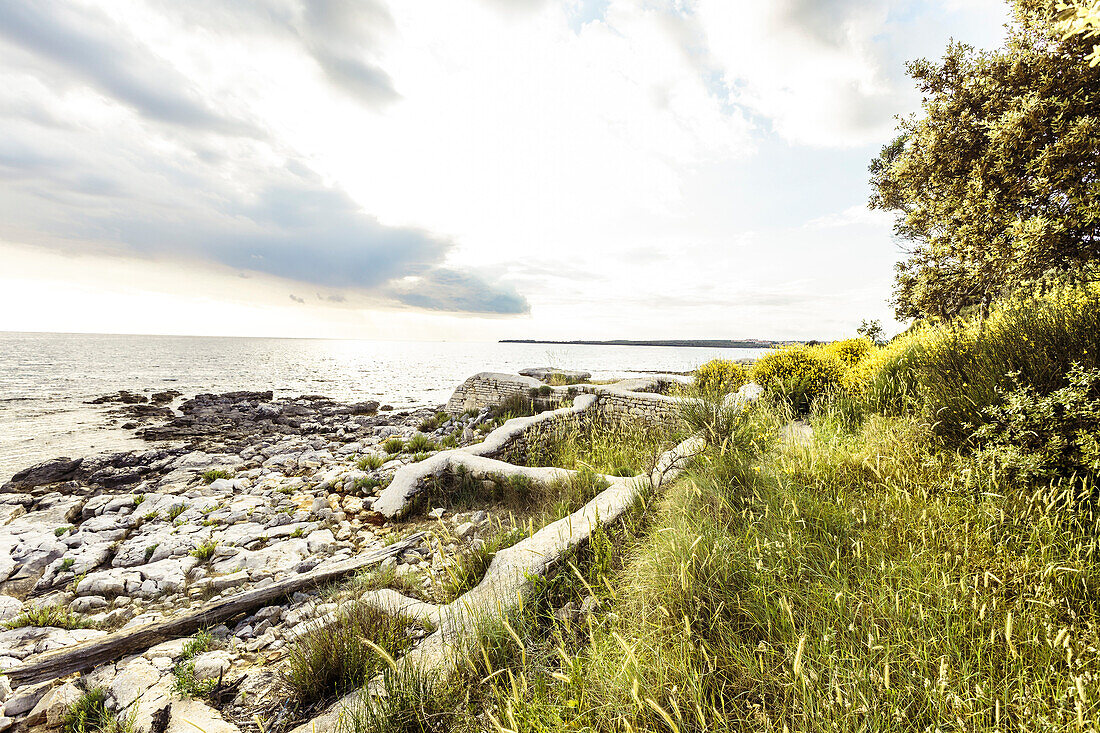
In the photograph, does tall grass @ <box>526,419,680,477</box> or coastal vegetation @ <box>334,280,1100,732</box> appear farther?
tall grass @ <box>526,419,680,477</box>

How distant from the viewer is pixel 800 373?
29.8ft

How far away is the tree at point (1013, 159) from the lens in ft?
21.1

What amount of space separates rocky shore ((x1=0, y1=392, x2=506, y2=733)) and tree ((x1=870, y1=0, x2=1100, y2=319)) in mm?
9896

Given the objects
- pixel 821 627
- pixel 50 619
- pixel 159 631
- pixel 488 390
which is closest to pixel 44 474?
pixel 50 619

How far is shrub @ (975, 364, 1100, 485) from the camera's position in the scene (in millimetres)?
2840

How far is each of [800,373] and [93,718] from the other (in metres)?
10.9

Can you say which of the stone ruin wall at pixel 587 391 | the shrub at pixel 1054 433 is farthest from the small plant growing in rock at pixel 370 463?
the shrub at pixel 1054 433

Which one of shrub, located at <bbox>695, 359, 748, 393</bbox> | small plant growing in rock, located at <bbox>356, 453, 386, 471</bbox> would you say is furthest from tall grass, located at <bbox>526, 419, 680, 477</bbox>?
shrub, located at <bbox>695, 359, 748, 393</bbox>

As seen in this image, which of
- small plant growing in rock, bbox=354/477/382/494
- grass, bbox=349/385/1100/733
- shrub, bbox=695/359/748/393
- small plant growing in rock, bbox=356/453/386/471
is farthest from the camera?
shrub, bbox=695/359/748/393

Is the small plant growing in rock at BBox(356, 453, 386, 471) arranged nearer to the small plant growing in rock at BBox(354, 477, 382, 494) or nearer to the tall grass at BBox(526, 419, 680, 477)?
the small plant growing in rock at BBox(354, 477, 382, 494)

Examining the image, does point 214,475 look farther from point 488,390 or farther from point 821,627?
point 821,627

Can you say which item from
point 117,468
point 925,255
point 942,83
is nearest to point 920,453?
point 942,83

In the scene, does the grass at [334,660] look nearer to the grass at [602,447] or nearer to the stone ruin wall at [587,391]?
the grass at [602,447]

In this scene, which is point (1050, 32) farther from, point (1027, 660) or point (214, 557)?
point (214, 557)
